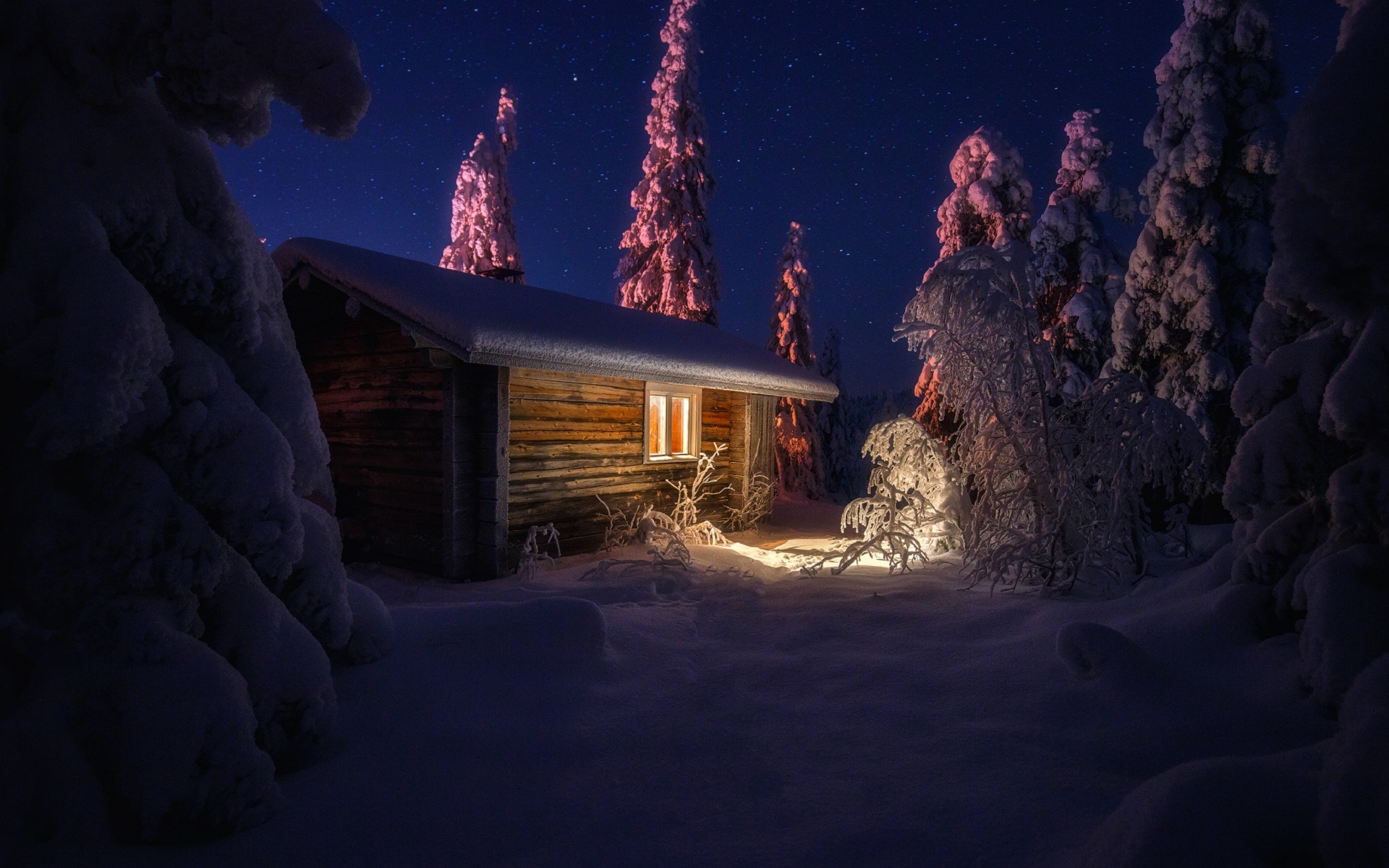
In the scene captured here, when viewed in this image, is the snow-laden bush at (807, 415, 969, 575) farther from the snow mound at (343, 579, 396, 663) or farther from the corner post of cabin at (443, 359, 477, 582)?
the snow mound at (343, 579, 396, 663)

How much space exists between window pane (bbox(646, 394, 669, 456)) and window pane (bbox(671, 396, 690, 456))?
40 centimetres

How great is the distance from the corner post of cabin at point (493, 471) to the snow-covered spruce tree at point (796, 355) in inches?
647

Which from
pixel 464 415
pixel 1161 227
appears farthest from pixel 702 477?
pixel 1161 227

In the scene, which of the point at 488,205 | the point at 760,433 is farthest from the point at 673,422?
the point at 488,205

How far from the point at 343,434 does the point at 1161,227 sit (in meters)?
16.5

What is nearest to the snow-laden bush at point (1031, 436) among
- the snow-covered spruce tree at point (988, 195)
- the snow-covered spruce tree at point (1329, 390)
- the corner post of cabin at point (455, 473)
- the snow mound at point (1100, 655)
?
the snow-covered spruce tree at point (1329, 390)

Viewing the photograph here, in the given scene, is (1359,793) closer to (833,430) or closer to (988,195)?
(988,195)

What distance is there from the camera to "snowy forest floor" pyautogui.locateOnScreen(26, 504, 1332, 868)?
2.42m

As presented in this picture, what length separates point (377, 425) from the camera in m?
9.02

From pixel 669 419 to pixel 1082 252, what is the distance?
12.4 metres

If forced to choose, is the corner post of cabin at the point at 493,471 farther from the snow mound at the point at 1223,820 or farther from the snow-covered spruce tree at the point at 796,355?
the snow-covered spruce tree at the point at 796,355

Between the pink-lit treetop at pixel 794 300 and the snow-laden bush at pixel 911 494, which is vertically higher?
the pink-lit treetop at pixel 794 300

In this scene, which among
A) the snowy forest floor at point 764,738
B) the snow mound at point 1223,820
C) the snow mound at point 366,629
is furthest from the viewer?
the snow mound at point 366,629

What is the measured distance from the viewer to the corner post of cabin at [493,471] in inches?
316
